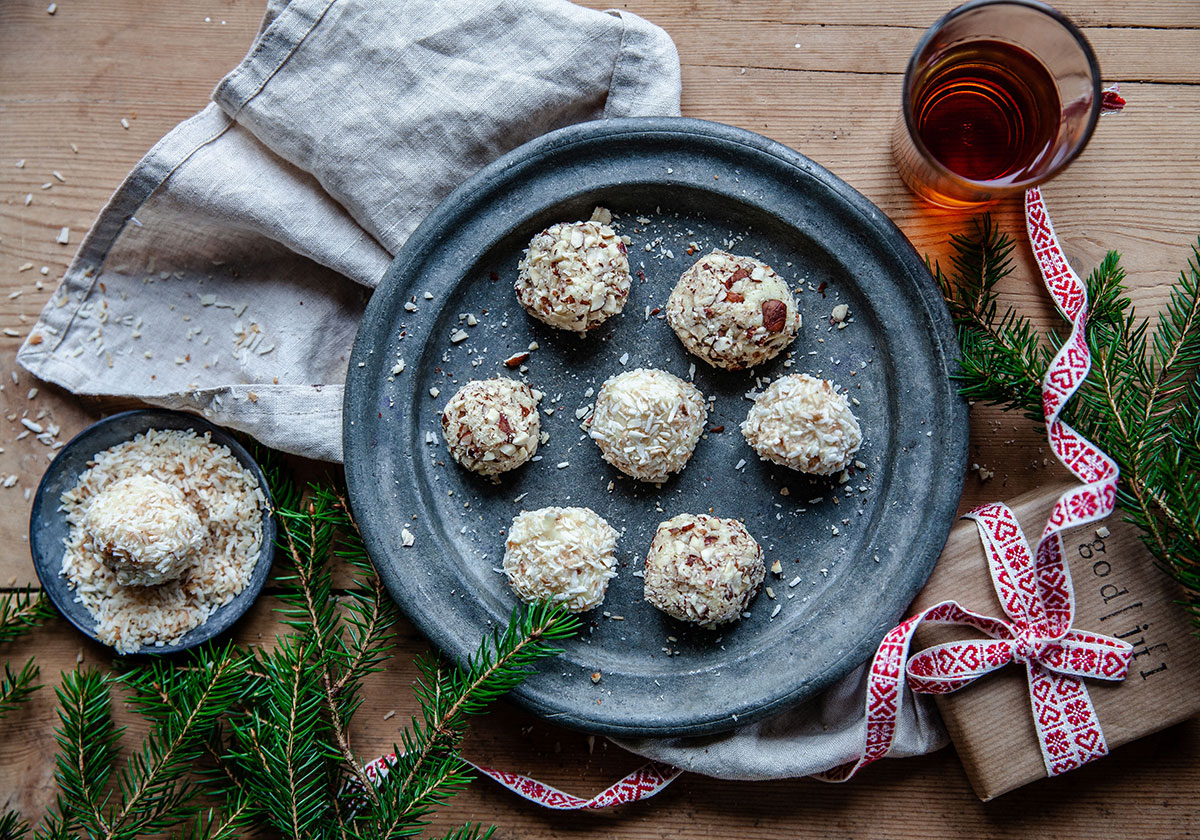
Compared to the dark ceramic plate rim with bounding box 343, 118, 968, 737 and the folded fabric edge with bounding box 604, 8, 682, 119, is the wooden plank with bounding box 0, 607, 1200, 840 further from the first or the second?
the folded fabric edge with bounding box 604, 8, 682, 119

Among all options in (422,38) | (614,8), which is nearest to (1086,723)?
(614,8)

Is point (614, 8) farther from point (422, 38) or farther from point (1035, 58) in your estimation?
point (1035, 58)

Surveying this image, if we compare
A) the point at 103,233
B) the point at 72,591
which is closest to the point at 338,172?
the point at 103,233

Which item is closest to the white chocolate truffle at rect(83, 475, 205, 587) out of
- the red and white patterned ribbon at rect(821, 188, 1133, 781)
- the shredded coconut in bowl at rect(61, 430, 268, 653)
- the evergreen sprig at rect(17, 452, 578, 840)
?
the shredded coconut in bowl at rect(61, 430, 268, 653)

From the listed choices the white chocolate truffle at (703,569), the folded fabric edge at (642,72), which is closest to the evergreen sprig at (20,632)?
the white chocolate truffle at (703,569)

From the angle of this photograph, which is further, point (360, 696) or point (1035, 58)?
point (360, 696)

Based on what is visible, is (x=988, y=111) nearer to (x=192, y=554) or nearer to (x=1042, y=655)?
A: (x=1042, y=655)
